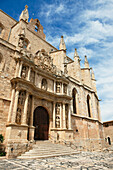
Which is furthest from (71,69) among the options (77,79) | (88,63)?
(88,63)

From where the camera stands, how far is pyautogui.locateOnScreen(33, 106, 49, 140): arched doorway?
11125 mm

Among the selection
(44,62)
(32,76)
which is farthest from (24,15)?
(32,76)

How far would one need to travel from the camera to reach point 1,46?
10039mm

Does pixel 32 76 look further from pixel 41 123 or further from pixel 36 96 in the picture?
pixel 41 123

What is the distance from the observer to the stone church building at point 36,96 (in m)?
8.91

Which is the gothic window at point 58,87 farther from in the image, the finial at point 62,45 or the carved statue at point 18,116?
the carved statue at point 18,116

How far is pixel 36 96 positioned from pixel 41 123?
8.47 ft

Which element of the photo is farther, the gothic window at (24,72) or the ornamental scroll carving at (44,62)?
the ornamental scroll carving at (44,62)

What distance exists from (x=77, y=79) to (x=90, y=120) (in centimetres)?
600

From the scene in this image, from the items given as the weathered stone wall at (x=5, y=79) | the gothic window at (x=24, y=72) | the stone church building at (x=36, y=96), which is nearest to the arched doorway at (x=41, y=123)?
the stone church building at (x=36, y=96)

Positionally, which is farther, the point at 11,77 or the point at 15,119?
the point at 11,77

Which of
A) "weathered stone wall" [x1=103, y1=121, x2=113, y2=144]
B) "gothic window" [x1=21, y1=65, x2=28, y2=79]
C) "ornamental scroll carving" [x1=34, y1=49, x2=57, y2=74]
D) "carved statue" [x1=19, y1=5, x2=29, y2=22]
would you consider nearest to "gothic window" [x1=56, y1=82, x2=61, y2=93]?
"ornamental scroll carving" [x1=34, y1=49, x2=57, y2=74]

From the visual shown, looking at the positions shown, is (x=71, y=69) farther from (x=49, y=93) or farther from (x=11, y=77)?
(x=11, y=77)

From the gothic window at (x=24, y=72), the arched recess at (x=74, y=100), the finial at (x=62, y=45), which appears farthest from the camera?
the finial at (x=62, y=45)
